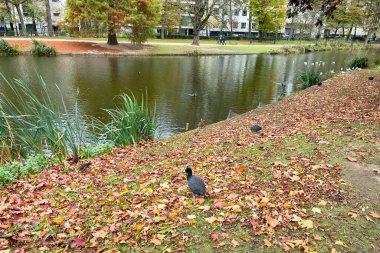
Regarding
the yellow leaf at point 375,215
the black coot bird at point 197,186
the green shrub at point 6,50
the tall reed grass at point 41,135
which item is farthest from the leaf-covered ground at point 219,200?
the green shrub at point 6,50

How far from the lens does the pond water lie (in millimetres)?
12314

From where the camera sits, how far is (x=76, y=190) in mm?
4801

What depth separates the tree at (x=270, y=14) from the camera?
49281 millimetres

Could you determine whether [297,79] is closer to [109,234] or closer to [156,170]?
[156,170]

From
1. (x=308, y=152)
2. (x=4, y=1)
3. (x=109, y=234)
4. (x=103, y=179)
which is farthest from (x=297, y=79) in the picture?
(x=4, y=1)

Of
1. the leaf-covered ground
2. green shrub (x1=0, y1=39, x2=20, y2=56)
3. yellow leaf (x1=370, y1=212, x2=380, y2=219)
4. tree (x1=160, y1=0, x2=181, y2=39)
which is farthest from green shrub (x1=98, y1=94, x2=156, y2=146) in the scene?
tree (x1=160, y1=0, x2=181, y2=39)

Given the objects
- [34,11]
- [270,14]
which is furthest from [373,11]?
[34,11]

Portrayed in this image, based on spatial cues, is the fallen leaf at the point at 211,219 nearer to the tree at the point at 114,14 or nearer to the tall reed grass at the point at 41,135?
the tall reed grass at the point at 41,135

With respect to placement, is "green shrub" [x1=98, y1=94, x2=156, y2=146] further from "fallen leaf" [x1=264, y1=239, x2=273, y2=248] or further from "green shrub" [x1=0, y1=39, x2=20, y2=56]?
"green shrub" [x1=0, y1=39, x2=20, y2=56]

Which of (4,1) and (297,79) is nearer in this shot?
(297,79)

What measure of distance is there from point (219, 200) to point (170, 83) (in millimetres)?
14102

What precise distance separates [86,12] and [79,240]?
28641mm

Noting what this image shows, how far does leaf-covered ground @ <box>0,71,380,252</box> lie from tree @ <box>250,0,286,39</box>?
1869 inches

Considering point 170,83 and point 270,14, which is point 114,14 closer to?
point 170,83
